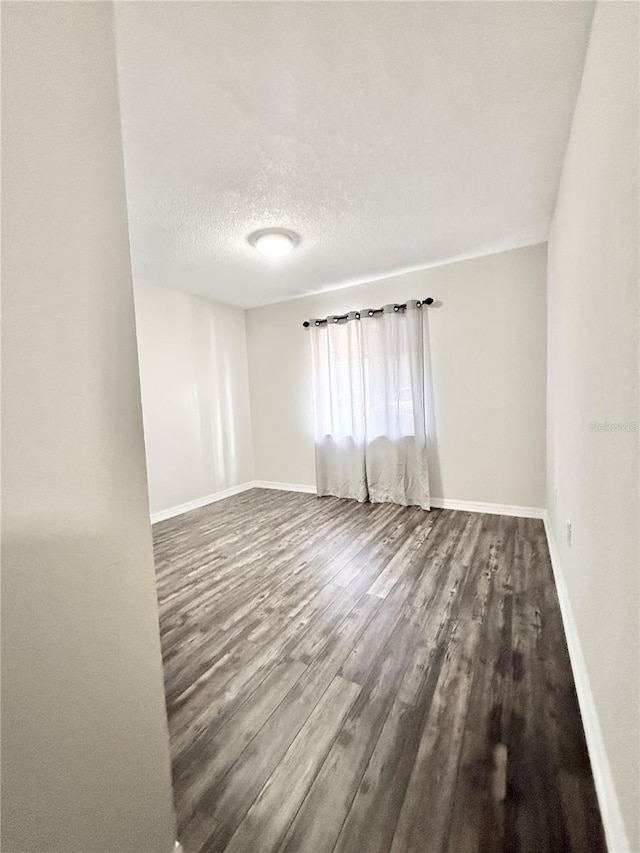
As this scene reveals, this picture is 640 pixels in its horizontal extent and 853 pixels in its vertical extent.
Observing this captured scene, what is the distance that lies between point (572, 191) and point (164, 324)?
3507mm

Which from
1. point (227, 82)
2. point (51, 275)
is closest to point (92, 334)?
point (51, 275)

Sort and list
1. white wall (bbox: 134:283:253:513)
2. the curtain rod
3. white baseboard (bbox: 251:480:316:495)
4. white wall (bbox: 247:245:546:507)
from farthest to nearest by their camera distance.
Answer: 1. white baseboard (bbox: 251:480:316:495)
2. white wall (bbox: 134:283:253:513)
3. the curtain rod
4. white wall (bbox: 247:245:546:507)

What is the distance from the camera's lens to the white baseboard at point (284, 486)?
436cm

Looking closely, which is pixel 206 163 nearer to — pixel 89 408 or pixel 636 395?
pixel 89 408

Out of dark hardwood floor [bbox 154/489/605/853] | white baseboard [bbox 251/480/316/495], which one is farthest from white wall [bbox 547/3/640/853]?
white baseboard [bbox 251/480/316/495]

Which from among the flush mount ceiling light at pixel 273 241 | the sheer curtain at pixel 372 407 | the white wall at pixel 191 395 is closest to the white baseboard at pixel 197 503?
the white wall at pixel 191 395

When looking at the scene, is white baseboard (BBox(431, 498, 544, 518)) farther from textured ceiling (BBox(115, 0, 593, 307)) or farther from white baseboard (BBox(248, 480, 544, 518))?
textured ceiling (BBox(115, 0, 593, 307))

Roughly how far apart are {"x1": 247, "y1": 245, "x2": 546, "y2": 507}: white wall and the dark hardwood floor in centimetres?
90

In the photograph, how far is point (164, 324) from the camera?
3.60 metres

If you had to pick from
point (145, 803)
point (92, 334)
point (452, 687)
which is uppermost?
point (92, 334)

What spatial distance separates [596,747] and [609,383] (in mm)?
1052

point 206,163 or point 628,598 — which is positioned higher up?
point 206,163

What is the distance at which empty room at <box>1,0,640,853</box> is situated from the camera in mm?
558

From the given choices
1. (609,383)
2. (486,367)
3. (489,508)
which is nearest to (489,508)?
(489,508)
